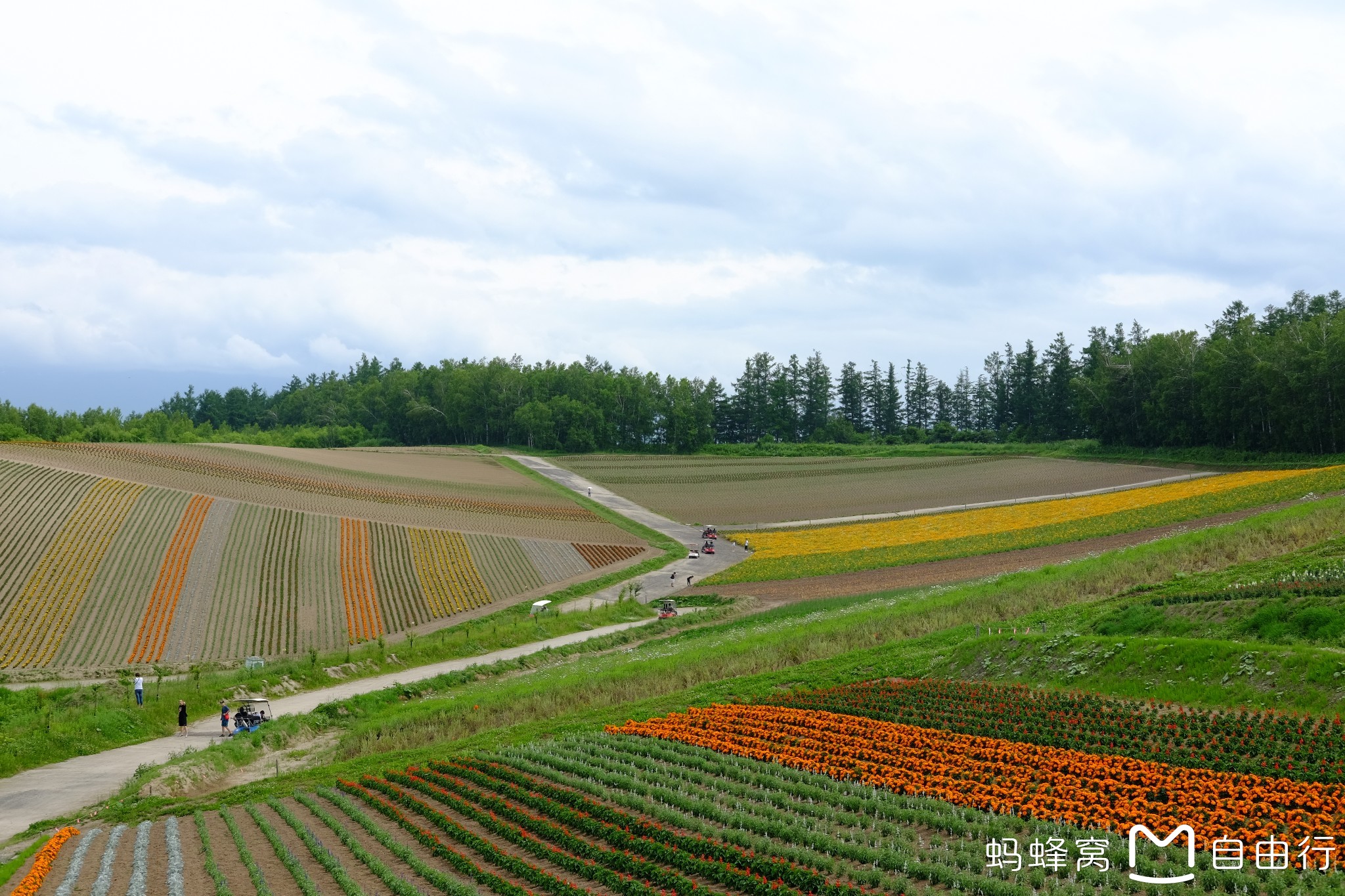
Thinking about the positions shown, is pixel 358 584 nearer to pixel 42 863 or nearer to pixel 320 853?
pixel 42 863

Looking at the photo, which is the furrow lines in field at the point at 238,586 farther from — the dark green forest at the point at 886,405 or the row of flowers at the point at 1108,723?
the dark green forest at the point at 886,405

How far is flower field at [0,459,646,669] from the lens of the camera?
1606 inches

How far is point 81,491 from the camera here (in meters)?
56.5

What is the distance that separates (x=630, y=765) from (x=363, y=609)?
2972 centimetres

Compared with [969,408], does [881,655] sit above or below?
below

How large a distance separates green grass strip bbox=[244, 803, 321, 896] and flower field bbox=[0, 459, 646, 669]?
67.2 ft

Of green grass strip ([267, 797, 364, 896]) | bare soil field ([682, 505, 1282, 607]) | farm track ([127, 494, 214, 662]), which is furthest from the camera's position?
bare soil field ([682, 505, 1282, 607])

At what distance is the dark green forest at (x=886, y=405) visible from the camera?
89.7 meters

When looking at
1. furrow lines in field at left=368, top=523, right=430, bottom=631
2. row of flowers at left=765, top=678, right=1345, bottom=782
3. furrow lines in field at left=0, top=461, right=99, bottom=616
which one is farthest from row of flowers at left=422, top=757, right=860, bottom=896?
furrow lines in field at left=0, top=461, right=99, bottom=616

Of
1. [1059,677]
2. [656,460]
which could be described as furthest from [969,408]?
[1059,677]

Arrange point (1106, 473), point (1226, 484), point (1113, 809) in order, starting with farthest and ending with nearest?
point (1106, 473)
point (1226, 484)
point (1113, 809)

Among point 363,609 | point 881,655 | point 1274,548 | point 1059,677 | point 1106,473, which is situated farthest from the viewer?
point 1106,473

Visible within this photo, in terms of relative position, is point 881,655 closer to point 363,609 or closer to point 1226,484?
point 363,609

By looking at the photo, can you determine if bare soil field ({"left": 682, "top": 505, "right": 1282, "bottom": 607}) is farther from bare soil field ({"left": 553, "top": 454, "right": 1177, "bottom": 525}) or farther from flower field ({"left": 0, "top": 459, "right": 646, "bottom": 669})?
bare soil field ({"left": 553, "top": 454, "right": 1177, "bottom": 525})
